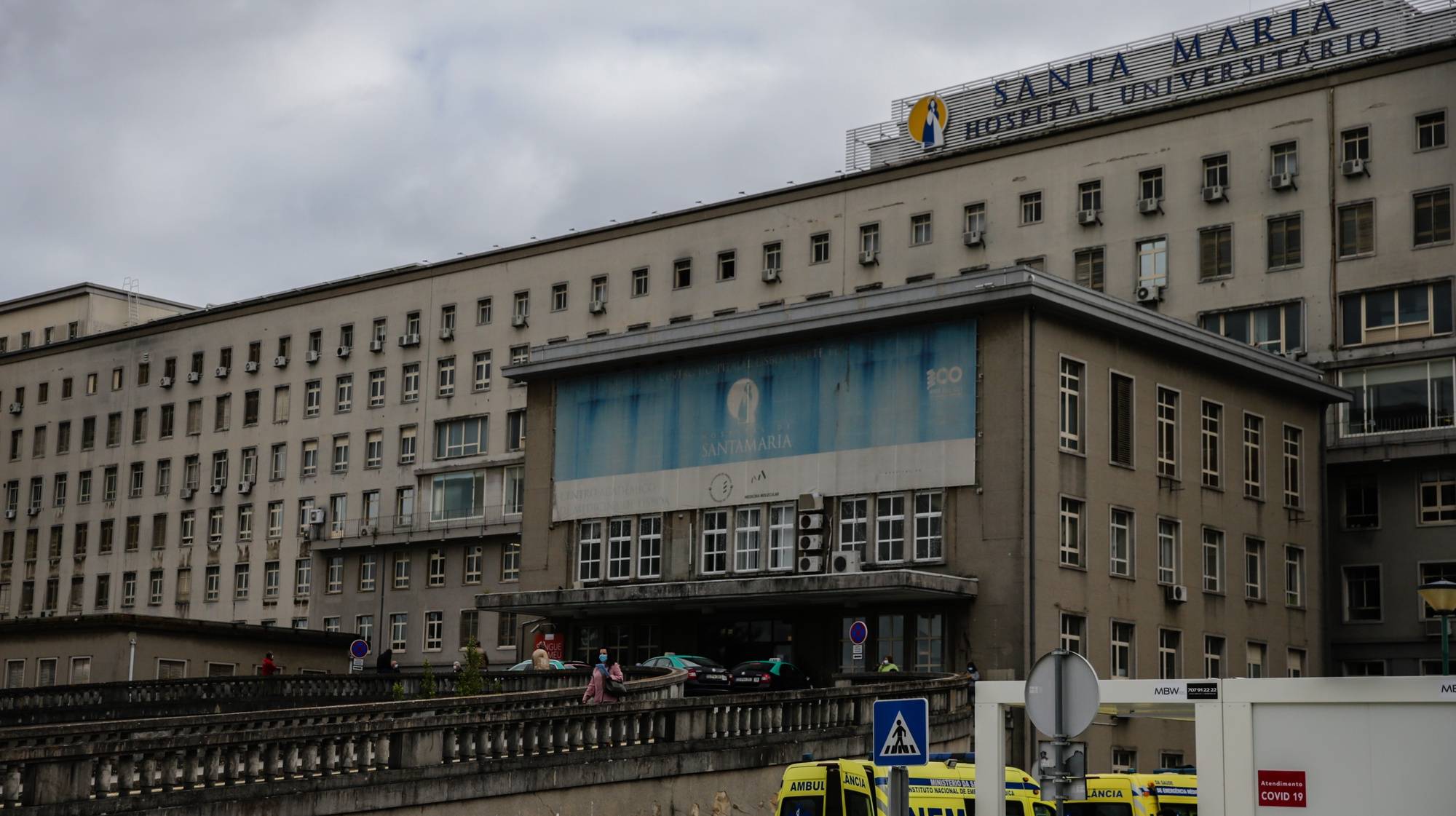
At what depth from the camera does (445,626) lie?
2904 inches

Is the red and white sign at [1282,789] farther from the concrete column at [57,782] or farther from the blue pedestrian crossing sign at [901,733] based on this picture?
the concrete column at [57,782]

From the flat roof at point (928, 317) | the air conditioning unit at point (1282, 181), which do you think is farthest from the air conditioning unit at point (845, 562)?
the air conditioning unit at point (1282, 181)

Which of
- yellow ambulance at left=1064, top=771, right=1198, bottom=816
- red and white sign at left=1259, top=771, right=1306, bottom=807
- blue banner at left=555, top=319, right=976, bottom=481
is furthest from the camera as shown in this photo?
blue banner at left=555, top=319, right=976, bottom=481

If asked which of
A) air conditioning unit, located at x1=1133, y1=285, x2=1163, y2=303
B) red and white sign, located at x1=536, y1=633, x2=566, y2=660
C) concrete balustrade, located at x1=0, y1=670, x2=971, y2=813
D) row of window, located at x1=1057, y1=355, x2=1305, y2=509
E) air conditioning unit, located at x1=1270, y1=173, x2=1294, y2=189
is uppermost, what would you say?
air conditioning unit, located at x1=1270, y1=173, x2=1294, y2=189

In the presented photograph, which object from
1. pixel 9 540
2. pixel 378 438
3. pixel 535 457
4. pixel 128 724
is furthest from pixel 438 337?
pixel 128 724

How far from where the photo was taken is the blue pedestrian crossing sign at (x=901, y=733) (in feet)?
48.0

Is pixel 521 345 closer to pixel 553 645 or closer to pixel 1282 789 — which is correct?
pixel 553 645

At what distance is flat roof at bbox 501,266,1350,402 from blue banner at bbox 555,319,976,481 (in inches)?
20.5

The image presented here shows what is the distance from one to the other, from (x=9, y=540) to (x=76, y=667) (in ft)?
131

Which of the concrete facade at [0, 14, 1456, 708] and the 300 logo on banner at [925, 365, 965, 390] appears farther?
the concrete facade at [0, 14, 1456, 708]

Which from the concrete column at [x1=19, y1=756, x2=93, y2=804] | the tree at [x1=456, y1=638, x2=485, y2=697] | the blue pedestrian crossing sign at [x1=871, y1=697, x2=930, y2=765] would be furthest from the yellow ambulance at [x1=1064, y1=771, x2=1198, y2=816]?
the tree at [x1=456, y1=638, x2=485, y2=697]

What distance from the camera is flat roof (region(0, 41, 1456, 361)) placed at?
55.7 metres

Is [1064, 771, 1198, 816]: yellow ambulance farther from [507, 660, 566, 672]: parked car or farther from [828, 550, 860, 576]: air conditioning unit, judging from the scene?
[828, 550, 860, 576]: air conditioning unit

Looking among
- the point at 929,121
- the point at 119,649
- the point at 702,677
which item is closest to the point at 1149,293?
the point at 929,121
